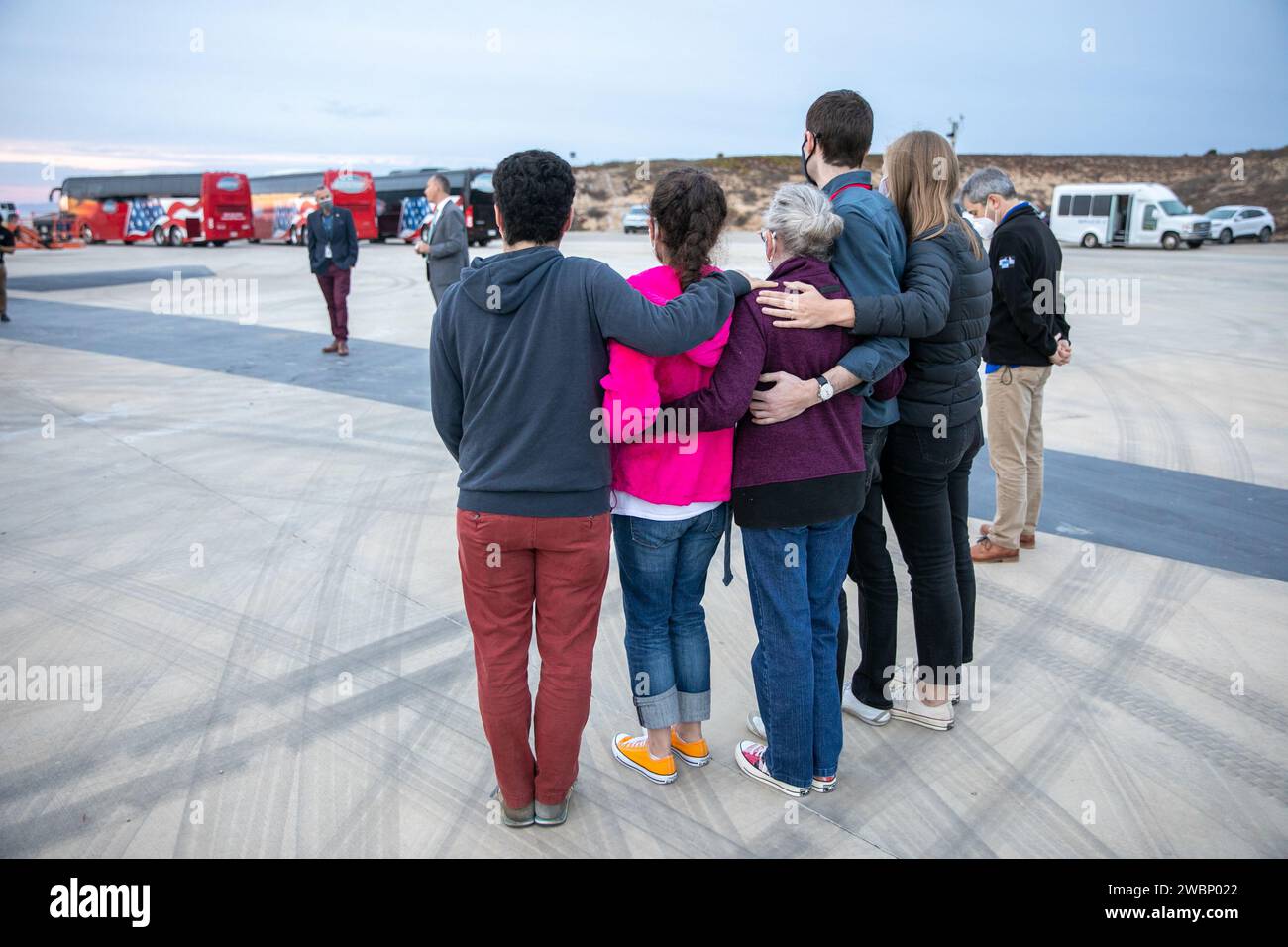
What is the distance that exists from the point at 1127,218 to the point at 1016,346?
29451 millimetres

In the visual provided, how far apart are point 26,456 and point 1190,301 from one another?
15876mm

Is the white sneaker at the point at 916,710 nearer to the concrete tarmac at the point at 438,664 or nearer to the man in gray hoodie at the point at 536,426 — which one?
the concrete tarmac at the point at 438,664

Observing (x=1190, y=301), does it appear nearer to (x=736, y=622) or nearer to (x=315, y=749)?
(x=736, y=622)

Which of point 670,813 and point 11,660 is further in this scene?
point 11,660

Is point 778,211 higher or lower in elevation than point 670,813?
higher

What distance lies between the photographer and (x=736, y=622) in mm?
3971

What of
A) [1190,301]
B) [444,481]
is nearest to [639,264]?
[1190,301]

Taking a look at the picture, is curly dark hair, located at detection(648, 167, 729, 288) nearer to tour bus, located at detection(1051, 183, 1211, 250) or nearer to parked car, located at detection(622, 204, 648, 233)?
tour bus, located at detection(1051, 183, 1211, 250)

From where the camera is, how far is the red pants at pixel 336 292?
9.71 metres

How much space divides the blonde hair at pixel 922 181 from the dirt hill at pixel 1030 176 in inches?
1800

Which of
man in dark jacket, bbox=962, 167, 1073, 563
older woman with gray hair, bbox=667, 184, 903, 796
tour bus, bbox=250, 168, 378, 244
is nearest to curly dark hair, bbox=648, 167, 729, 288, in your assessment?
older woman with gray hair, bbox=667, 184, 903, 796

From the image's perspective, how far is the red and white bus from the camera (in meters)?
31.1

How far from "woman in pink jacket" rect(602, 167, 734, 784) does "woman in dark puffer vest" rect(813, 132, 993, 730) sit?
533mm
